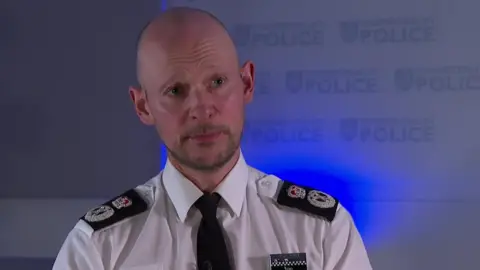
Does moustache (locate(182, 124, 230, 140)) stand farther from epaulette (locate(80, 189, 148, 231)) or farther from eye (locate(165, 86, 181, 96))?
epaulette (locate(80, 189, 148, 231))

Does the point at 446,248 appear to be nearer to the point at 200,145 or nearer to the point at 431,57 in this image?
the point at 431,57

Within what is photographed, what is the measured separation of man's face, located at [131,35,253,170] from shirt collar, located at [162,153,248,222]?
2.0 inches

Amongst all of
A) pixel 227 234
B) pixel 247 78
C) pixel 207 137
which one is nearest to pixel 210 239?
pixel 227 234

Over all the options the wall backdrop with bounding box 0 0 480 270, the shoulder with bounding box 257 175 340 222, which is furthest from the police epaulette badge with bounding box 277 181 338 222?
the wall backdrop with bounding box 0 0 480 270

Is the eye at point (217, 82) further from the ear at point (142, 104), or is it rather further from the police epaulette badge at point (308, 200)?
the police epaulette badge at point (308, 200)

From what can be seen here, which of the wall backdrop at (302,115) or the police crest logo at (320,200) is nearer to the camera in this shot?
the police crest logo at (320,200)

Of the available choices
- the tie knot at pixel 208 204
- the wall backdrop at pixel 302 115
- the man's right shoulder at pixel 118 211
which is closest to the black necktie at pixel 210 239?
the tie knot at pixel 208 204

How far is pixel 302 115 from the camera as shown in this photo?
1595 mm

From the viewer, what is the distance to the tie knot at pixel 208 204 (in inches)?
43.0

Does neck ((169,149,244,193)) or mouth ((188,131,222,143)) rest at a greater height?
mouth ((188,131,222,143))

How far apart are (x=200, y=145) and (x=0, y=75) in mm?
953

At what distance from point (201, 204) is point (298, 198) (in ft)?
0.55

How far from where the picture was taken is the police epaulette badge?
3.66 ft

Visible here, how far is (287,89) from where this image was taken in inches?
63.2
